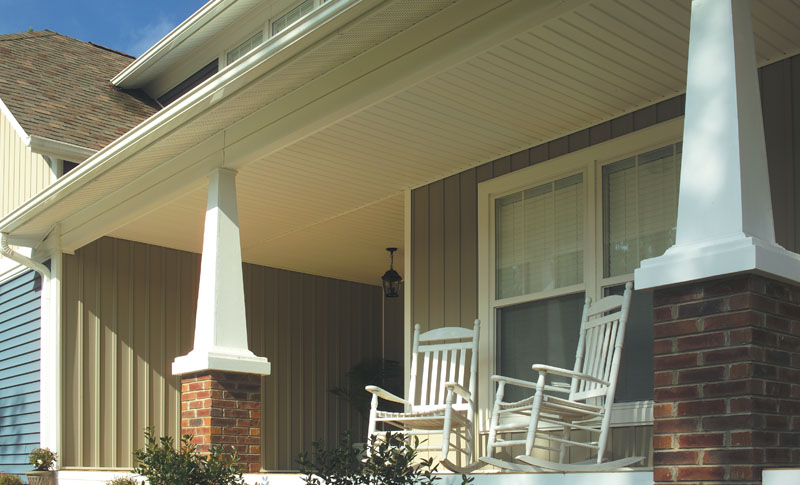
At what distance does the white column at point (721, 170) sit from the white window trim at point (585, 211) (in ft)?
5.38

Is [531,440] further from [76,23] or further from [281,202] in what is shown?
[76,23]

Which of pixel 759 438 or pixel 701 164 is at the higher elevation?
pixel 701 164

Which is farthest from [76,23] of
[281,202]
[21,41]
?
[281,202]

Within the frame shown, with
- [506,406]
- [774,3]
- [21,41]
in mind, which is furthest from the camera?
[21,41]

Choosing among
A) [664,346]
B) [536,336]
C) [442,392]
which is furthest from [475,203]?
[664,346]

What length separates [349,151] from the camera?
18.0ft

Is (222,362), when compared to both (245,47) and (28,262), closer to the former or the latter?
(28,262)

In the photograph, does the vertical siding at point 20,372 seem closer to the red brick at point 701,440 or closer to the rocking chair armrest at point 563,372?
the rocking chair armrest at point 563,372

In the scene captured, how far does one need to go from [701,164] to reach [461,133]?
247 cm

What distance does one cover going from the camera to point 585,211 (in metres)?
5.00

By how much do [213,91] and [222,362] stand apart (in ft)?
4.75

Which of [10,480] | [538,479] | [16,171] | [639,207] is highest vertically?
[16,171]

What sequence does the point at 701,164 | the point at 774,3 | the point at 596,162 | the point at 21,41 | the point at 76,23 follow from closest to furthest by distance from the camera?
the point at 701,164
the point at 774,3
the point at 596,162
the point at 21,41
the point at 76,23

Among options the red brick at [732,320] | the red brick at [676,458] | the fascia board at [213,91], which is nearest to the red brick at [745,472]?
the red brick at [676,458]
